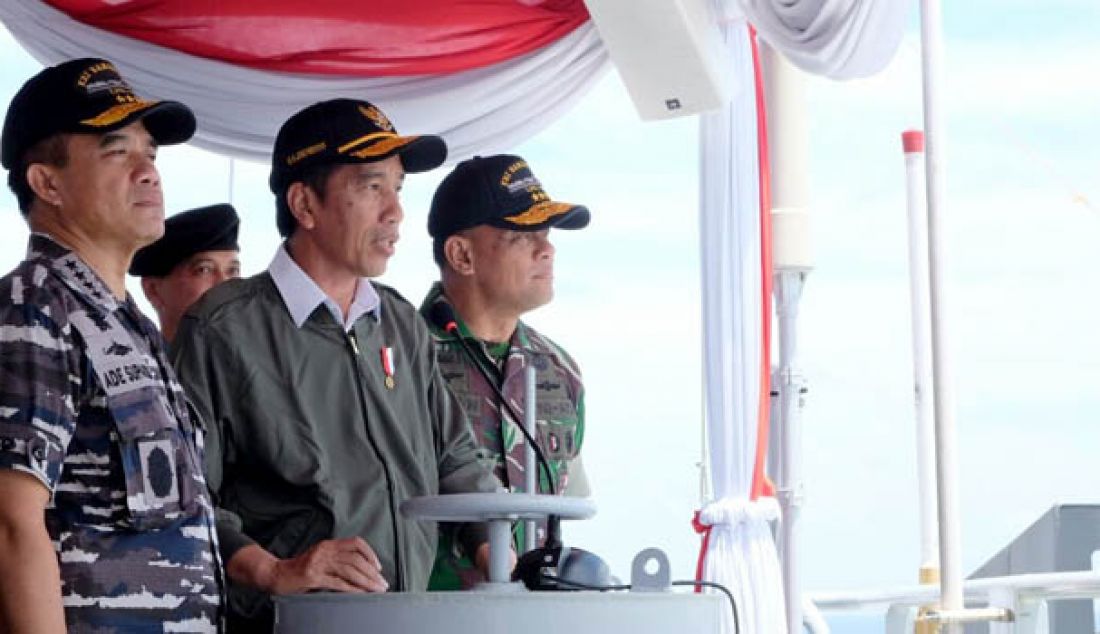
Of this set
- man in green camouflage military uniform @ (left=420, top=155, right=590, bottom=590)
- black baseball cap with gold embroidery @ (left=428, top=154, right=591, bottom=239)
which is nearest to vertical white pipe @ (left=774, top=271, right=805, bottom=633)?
man in green camouflage military uniform @ (left=420, top=155, right=590, bottom=590)

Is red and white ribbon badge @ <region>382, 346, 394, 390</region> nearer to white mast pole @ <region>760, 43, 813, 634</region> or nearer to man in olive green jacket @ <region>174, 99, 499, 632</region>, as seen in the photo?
man in olive green jacket @ <region>174, 99, 499, 632</region>

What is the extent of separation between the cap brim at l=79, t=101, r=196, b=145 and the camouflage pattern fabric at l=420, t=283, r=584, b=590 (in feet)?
2.17

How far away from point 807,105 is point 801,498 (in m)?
1.09

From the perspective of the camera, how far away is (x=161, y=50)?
439 centimetres

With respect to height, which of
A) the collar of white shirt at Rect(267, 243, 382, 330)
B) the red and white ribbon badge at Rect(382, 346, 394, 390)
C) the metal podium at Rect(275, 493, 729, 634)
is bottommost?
the metal podium at Rect(275, 493, 729, 634)

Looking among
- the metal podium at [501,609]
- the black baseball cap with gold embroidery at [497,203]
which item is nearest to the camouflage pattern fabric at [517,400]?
the black baseball cap with gold embroidery at [497,203]

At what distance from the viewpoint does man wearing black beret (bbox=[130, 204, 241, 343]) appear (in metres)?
3.93

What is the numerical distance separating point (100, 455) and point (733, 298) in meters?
2.60

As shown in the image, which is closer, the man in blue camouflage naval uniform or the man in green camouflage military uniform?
the man in blue camouflage naval uniform

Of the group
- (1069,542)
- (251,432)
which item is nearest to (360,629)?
(251,432)

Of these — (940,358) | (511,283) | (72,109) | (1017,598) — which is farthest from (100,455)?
(1017,598)

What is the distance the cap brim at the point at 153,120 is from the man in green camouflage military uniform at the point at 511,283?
898 millimetres

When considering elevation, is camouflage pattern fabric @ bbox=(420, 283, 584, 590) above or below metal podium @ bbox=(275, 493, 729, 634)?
above

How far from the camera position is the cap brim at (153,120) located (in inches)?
92.3
